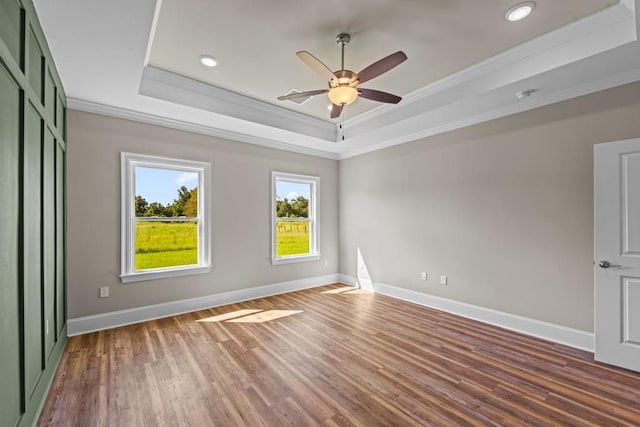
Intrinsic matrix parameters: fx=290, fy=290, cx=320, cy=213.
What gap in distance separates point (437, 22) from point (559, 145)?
198 centimetres

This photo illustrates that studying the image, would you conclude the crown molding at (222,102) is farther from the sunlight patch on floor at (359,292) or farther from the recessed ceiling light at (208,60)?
the sunlight patch on floor at (359,292)

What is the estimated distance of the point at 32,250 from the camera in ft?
6.47

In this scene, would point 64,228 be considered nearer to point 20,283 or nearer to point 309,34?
point 20,283

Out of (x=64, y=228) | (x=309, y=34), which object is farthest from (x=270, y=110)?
(x=64, y=228)

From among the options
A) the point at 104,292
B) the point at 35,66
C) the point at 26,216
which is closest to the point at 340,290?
the point at 104,292

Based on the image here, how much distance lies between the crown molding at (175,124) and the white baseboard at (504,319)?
303 centimetres

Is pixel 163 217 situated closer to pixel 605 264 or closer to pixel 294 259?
pixel 294 259

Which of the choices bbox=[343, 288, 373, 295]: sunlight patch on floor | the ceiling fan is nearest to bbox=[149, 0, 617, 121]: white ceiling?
the ceiling fan

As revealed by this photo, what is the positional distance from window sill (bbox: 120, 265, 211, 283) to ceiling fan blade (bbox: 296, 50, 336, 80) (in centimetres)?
320

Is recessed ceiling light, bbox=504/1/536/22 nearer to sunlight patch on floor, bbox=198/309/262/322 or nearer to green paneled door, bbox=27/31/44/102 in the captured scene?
green paneled door, bbox=27/31/44/102

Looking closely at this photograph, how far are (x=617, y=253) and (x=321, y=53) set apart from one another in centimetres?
337

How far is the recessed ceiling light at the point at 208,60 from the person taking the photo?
292 centimetres

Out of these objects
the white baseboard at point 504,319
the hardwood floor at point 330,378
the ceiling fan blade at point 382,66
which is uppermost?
the ceiling fan blade at point 382,66

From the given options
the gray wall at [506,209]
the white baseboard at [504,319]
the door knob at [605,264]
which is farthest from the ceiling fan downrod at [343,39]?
the white baseboard at [504,319]
